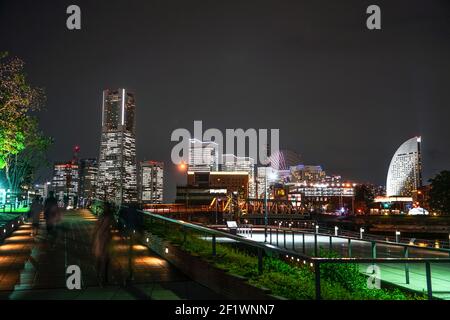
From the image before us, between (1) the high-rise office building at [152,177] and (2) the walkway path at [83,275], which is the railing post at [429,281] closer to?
(2) the walkway path at [83,275]

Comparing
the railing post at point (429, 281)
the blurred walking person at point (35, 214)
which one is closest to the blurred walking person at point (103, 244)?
the railing post at point (429, 281)

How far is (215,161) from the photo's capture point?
193 meters

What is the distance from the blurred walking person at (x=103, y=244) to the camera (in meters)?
9.20

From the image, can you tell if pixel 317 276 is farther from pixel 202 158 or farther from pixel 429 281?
pixel 202 158

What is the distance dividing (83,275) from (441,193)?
83.7 m

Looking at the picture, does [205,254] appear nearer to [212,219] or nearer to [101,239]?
[101,239]

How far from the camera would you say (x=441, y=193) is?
81438mm

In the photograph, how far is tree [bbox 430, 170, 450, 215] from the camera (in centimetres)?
8075

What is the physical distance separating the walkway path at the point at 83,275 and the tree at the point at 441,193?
78567 millimetres

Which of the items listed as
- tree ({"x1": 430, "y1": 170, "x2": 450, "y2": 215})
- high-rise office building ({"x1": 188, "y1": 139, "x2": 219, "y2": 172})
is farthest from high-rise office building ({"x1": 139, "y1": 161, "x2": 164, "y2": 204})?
tree ({"x1": 430, "y1": 170, "x2": 450, "y2": 215})

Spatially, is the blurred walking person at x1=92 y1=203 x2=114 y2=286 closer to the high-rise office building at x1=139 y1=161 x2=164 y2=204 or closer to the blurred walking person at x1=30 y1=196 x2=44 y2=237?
the blurred walking person at x1=30 y1=196 x2=44 y2=237

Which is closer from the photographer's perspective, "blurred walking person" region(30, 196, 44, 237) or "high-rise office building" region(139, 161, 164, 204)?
"blurred walking person" region(30, 196, 44, 237)

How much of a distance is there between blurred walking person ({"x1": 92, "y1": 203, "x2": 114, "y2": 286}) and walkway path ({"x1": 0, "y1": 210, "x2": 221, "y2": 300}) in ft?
0.93

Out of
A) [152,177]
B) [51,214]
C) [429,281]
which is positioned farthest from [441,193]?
[152,177]
